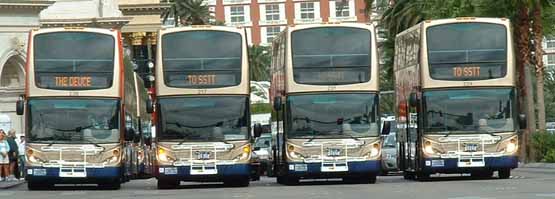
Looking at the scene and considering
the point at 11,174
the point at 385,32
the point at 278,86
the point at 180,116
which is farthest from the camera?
the point at 385,32

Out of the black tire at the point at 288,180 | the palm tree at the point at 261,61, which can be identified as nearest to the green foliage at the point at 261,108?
the black tire at the point at 288,180

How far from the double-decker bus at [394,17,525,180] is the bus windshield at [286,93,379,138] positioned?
5.32ft

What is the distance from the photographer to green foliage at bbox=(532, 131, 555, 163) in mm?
46750

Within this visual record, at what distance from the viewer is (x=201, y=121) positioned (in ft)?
102

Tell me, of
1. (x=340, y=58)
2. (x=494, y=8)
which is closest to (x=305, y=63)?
(x=340, y=58)

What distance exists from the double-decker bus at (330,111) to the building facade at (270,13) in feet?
380

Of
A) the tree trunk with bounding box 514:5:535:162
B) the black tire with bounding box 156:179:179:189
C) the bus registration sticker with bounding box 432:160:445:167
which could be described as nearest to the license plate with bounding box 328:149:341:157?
the bus registration sticker with bounding box 432:160:445:167

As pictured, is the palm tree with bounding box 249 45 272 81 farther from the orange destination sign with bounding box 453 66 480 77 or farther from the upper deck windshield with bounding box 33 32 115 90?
the upper deck windshield with bounding box 33 32 115 90

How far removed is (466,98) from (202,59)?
6.30m

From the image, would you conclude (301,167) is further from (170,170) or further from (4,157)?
(4,157)

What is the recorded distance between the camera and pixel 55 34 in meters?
31.7

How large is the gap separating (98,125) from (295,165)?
15.4ft

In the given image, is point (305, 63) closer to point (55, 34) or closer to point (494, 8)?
point (55, 34)

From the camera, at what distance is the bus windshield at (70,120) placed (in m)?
31.3
